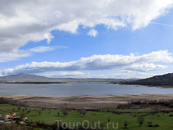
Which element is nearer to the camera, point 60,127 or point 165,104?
point 60,127

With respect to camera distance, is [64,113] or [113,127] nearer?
[113,127]

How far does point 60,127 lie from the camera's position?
16953 mm

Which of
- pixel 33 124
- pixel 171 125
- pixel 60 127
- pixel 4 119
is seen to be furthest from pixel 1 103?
pixel 171 125

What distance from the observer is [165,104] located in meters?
34.1

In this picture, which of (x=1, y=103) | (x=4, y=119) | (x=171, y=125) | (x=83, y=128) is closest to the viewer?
(x=83, y=128)

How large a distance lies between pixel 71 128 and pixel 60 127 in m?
1.22

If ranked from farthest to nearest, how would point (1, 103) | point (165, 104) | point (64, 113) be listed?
point (1, 103)
point (165, 104)
point (64, 113)

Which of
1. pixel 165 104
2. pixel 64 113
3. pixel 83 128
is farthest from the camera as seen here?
pixel 165 104

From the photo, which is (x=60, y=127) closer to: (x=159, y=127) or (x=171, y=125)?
(x=159, y=127)

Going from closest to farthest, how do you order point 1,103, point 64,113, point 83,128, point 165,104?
1. point 83,128
2. point 64,113
3. point 165,104
4. point 1,103

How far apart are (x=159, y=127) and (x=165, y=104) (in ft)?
63.4

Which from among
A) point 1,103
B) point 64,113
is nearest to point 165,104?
point 64,113

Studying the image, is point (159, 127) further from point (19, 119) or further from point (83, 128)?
point (19, 119)

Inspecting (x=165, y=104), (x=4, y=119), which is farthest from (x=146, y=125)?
(x=165, y=104)
